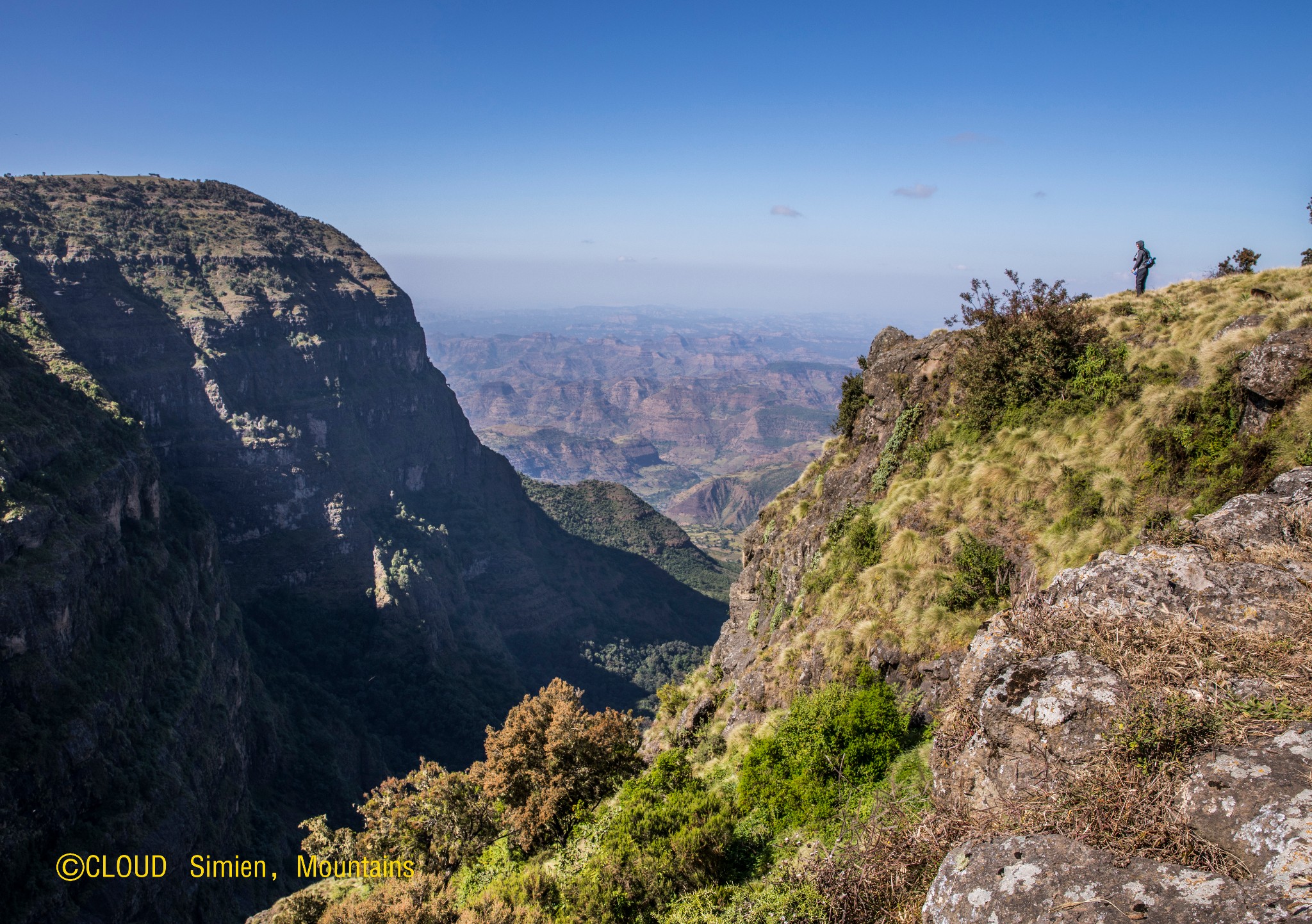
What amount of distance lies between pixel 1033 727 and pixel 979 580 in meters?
7.66

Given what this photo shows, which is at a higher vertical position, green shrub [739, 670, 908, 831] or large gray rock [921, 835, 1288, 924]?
large gray rock [921, 835, 1288, 924]

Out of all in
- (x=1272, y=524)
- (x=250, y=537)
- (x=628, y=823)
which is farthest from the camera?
(x=250, y=537)

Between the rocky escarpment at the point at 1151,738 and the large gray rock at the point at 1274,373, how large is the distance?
397cm

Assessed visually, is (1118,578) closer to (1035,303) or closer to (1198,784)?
(1198,784)

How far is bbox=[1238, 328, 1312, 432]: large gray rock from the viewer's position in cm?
1033

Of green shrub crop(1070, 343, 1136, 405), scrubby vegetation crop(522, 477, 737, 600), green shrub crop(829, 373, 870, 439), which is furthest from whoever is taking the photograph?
scrubby vegetation crop(522, 477, 737, 600)

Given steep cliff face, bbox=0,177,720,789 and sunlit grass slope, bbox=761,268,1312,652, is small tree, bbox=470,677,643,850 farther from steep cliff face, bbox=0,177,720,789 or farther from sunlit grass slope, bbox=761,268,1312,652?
steep cliff face, bbox=0,177,720,789

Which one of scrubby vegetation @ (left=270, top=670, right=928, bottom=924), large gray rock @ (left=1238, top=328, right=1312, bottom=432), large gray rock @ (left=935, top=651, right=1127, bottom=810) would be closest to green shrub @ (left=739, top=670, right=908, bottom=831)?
scrubby vegetation @ (left=270, top=670, right=928, bottom=924)

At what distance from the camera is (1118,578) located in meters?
7.07

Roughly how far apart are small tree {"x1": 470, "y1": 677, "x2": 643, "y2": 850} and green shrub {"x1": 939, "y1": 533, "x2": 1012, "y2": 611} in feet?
26.9

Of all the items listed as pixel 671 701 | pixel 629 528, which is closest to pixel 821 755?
pixel 671 701

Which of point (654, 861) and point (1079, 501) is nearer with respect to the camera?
point (654, 861)

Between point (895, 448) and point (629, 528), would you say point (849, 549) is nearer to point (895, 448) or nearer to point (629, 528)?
point (895, 448)

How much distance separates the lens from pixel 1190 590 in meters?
6.52
